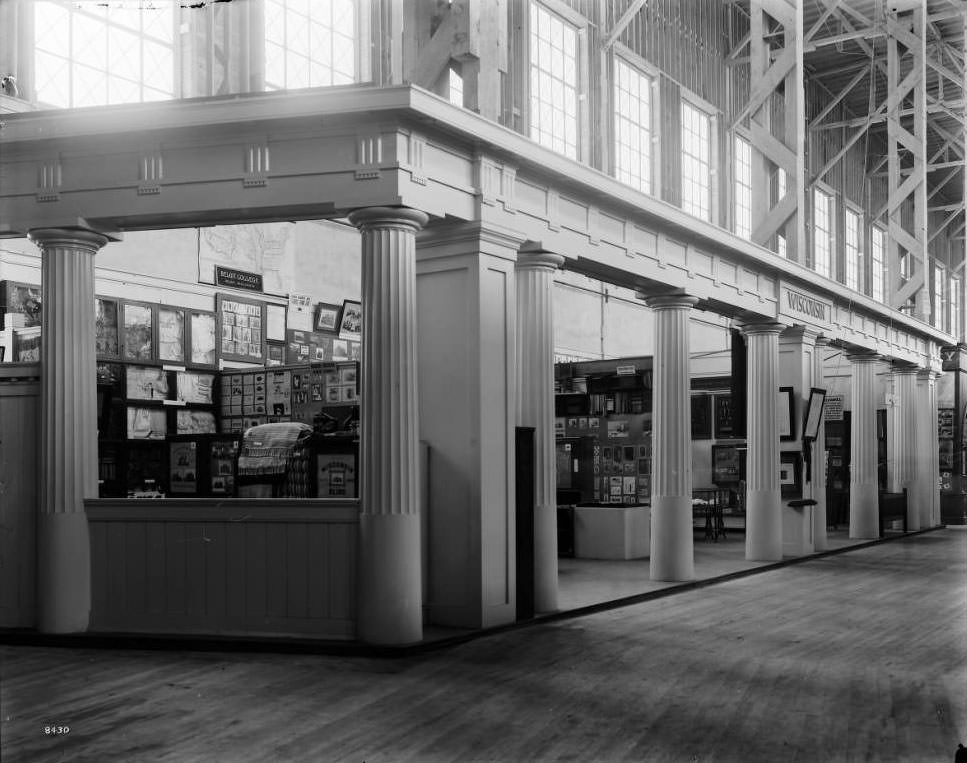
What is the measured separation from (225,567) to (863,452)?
52.6ft

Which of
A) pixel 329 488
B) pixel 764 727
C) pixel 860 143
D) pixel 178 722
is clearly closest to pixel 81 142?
pixel 329 488

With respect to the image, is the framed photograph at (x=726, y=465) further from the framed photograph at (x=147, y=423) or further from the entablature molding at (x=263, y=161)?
the entablature molding at (x=263, y=161)

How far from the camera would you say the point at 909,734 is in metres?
6.43

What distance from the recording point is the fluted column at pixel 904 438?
24250 millimetres

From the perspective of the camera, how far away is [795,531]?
18203 mm

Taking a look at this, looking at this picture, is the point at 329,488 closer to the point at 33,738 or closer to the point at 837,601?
the point at 33,738

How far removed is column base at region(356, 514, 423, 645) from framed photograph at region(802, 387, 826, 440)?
1056 cm

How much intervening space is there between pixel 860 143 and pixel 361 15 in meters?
25.0

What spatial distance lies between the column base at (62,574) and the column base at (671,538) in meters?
7.30

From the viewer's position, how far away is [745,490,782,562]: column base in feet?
55.6

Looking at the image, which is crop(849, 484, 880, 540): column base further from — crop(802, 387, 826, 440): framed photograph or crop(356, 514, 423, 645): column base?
crop(356, 514, 423, 645): column base

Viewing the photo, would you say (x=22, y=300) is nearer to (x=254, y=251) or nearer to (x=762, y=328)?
(x=254, y=251)

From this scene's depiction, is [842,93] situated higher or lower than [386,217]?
higher

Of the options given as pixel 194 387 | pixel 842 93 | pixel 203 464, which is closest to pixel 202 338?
pixel 194 387
